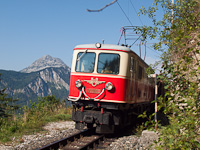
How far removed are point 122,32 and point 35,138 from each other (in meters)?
6.54

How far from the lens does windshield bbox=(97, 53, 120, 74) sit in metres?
9.38

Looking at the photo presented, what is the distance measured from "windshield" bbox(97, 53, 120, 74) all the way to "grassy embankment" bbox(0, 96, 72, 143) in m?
3.41

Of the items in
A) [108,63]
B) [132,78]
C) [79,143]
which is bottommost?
[79,143]

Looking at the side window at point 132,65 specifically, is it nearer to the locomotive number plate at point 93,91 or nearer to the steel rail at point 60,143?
the locomotive number plate at point 93,91

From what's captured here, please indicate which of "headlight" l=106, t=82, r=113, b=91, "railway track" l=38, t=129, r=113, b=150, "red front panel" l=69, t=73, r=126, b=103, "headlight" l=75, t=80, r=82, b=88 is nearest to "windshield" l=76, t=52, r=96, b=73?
"red front panel" l=69, t=73, r=126, b=103

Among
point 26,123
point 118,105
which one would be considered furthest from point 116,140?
point 26,123

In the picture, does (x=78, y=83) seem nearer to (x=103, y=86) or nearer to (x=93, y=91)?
(x=93, y=91)

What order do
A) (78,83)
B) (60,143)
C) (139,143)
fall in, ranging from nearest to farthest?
1. (60,143)
2. (139,143)
3. (78,83)

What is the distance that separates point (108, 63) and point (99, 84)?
2.70 feet

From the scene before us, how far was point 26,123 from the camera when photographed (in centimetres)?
1090

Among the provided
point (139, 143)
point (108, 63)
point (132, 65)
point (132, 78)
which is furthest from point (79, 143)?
point (132, 65)

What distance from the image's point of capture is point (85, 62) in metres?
9.72

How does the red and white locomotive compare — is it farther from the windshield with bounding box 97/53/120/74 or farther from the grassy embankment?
the grassy embankment

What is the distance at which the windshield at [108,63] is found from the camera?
30.8 ft
